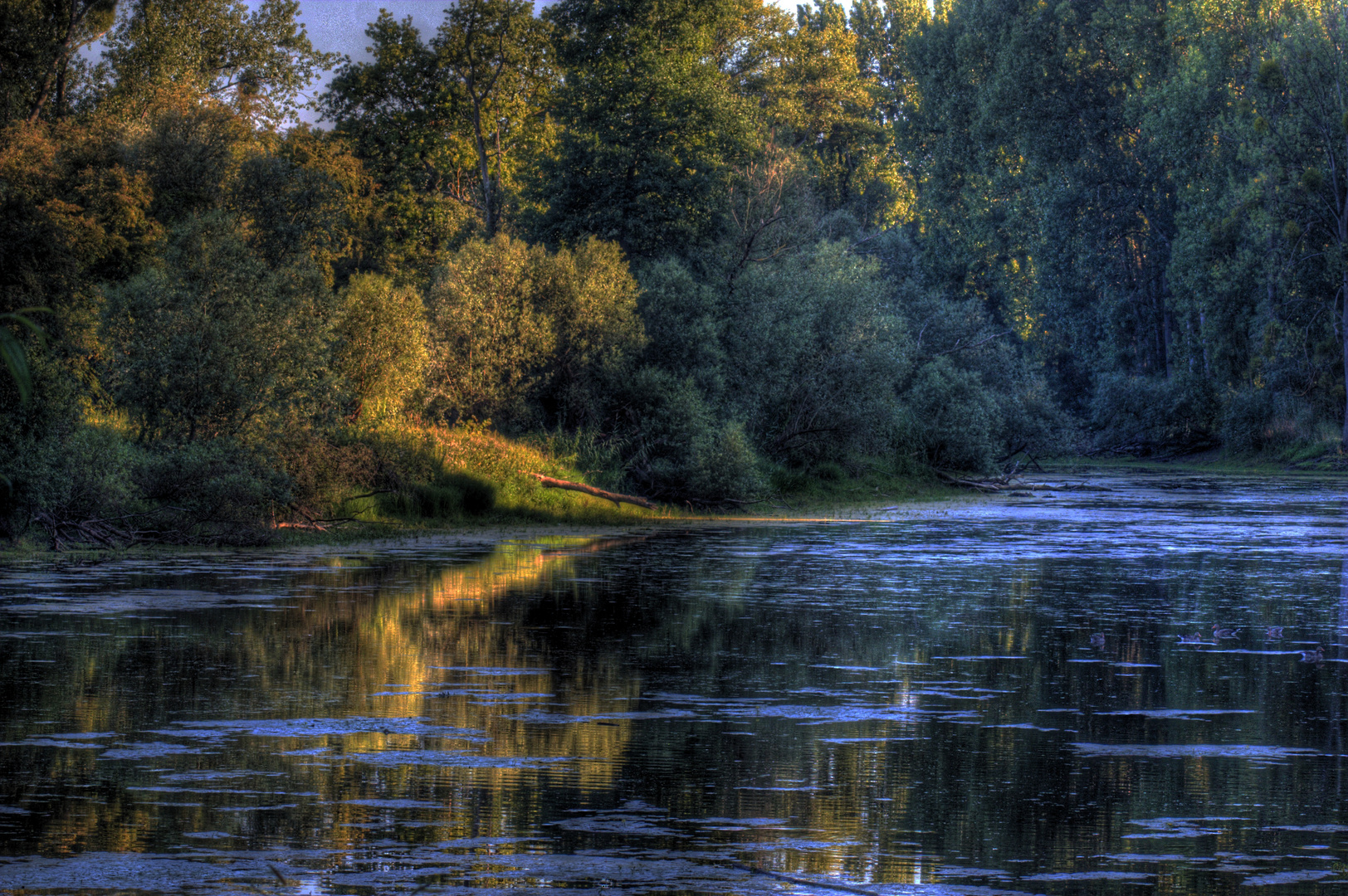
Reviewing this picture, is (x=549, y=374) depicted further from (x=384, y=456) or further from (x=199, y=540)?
(x=199, y=540)

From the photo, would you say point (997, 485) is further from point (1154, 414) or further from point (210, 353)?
point (1154, 414)

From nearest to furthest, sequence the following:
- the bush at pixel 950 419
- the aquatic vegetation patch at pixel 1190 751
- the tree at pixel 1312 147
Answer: the aquatic vegetation patch at pixel 1190 751, the bush at pixel 950 419, the tree at pixel 1312 147

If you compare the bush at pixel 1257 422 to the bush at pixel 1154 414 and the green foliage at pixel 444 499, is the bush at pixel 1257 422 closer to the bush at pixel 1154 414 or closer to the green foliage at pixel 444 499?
the bush at pixel 1154 414

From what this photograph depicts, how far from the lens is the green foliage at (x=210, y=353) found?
2525 cm

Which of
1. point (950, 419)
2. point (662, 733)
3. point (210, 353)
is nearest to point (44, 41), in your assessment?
point (210, 353)

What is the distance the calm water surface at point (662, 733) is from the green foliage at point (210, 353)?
4.90m

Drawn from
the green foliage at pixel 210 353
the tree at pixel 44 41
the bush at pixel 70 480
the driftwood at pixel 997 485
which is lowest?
the driftwood at pixel 997 485

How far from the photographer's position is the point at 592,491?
32.2 metres

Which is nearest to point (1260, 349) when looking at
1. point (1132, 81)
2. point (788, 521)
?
point (1132, 81)

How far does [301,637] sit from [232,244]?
15.2 metres

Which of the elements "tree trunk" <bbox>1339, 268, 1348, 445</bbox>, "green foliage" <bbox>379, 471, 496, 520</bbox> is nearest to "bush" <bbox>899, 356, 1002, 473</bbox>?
"tree trunk" <bbox>1339, 268, 1348, 445</bbox>

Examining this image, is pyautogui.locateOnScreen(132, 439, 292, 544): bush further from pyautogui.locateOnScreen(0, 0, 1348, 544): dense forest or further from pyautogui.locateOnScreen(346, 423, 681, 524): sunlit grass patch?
pyautogui.locateOnScreen(346, 423, 681, 524): sunlit grass patch

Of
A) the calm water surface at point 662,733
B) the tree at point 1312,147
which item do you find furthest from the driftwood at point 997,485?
the calm water surface at point 662,733

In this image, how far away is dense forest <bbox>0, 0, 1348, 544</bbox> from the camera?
25891mm
